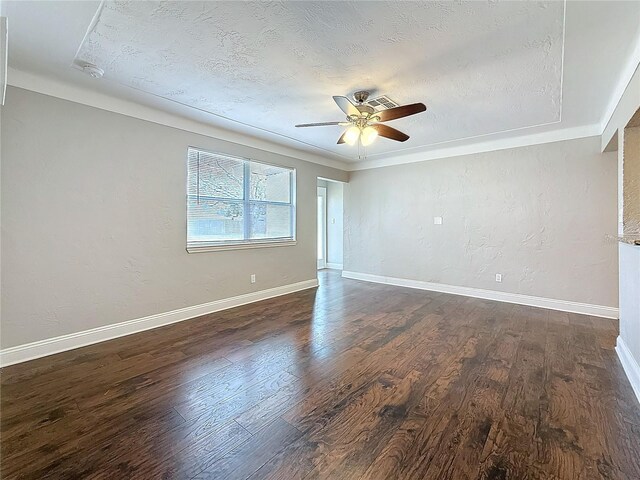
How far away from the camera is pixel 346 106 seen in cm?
263

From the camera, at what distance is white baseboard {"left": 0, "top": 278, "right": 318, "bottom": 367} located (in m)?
2.55

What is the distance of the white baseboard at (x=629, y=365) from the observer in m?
2.07

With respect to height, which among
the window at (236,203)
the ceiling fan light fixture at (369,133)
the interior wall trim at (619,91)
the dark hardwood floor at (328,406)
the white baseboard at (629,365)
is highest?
the interior wall trim at (619,91)

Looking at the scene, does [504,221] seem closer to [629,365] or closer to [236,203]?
[629,365]

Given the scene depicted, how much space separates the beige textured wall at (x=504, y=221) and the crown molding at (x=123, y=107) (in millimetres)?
2561

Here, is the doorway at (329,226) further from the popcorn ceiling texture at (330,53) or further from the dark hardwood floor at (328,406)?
the dark hardwood floor at (328,406)

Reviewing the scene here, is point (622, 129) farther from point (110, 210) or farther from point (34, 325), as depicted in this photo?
point (34, 325)

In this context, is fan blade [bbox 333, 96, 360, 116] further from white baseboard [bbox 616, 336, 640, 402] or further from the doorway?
the doorway

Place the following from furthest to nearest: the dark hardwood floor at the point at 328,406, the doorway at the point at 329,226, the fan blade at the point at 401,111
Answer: the doorway at the point at 329,226 → the fan blade at the point at 401,111 → the dark hardwood floor at the point at 328,406

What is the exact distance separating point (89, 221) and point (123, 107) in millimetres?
1252

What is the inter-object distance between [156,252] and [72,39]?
6.81ft

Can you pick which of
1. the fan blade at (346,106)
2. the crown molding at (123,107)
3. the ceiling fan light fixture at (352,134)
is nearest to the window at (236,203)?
the crown molding at (123,107)

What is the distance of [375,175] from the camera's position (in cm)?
602

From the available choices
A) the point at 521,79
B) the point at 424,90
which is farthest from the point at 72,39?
the point at 521,79
